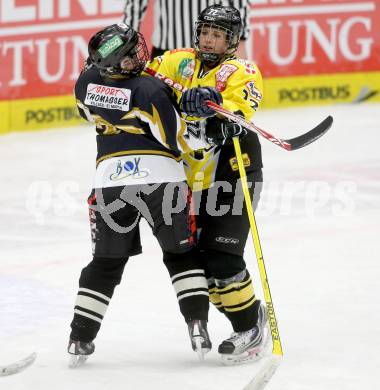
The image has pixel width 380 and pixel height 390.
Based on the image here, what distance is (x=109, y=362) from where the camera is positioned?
4.71 metres

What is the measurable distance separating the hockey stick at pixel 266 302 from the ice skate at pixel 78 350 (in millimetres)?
668

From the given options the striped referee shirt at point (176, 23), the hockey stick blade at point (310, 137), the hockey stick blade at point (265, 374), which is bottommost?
the hockey stick blade at point (265, 374)

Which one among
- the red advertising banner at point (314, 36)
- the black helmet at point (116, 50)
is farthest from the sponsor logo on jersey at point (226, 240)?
the red advertising banner at point (314, 36)

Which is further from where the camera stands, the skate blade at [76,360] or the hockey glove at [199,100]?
the skate blade at [76,360]

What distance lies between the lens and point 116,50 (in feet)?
14.5

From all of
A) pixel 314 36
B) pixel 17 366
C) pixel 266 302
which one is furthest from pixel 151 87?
pixel 314 36

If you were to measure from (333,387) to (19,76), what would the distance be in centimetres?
533

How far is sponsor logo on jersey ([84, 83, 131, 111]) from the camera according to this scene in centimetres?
444

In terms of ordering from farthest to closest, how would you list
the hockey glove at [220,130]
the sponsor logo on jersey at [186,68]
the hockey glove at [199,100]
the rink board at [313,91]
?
the rink board at [313,91] → the sponsor logo on jersey at [186,68] → the hockey glove at [220,130] → the hockey glove at [199,100]

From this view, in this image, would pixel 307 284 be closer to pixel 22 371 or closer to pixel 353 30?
pixel 22 371

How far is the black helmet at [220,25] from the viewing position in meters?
4.66

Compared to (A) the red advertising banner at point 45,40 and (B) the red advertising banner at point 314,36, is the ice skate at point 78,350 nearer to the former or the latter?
(A) the red advertising banner at point 45,40

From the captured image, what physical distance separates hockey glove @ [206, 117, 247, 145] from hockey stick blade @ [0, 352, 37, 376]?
1027 millimetres

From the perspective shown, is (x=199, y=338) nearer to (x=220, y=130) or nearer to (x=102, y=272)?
(x=102, y=272)
